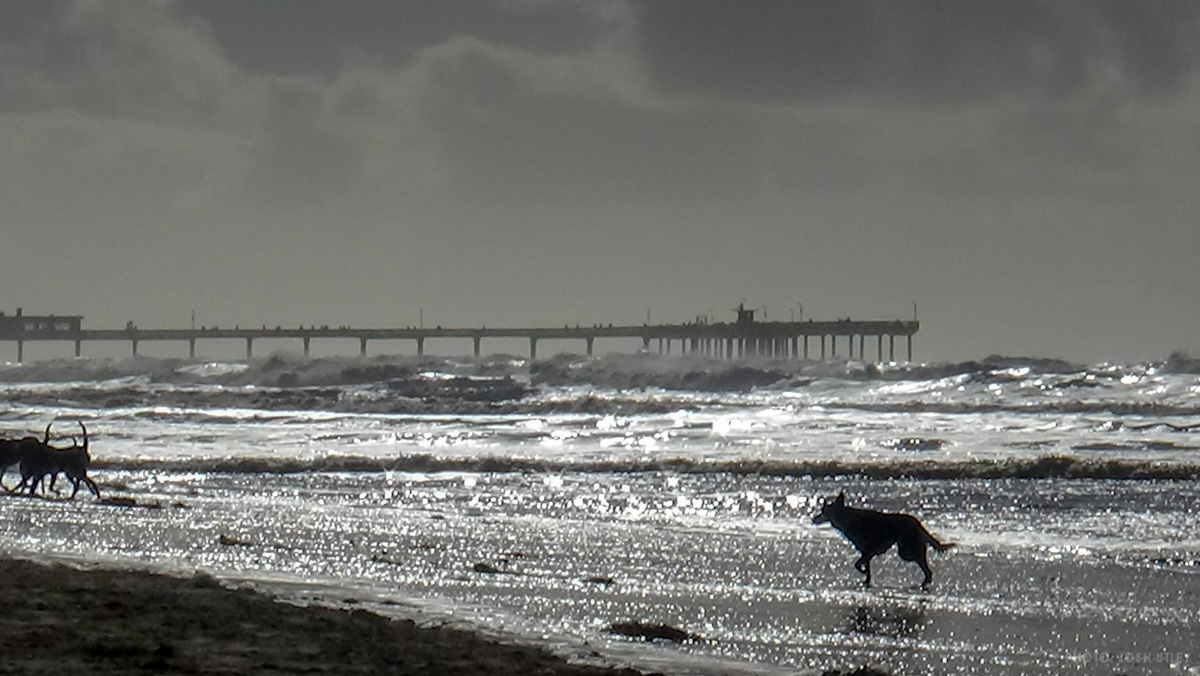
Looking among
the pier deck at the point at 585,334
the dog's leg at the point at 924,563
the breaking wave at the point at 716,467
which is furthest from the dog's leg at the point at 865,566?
the pier deck at the point at 585,334

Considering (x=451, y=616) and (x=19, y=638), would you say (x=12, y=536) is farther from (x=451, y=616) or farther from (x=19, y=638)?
(x=19, y=638)

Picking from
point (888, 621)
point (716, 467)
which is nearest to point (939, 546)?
point (888, 621)

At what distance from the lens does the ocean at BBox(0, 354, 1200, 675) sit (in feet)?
28.2

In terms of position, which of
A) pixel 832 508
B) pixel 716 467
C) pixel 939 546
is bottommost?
pixel 716 467

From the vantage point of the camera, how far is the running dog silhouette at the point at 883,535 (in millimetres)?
10898

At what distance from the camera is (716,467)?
23094 mm

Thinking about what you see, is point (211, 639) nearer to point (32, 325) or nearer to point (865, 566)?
point (865, 566)

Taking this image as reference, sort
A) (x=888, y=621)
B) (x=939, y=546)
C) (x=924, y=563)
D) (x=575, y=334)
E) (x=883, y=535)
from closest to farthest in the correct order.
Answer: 1. (x=888, y=621)
2. (x=924, y=563)
3. (x=883, y=535)
4. (x=939, y=546)
5. (x=575, y=334)

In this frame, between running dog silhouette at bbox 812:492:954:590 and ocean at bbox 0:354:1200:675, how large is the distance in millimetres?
216

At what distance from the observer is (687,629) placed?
8547 mm

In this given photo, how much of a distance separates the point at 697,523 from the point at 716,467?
819 centimetres

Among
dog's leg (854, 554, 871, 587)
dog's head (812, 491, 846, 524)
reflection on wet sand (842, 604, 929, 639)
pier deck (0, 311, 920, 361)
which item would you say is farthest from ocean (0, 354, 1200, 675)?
pier deck (0, 311, 920, 361)

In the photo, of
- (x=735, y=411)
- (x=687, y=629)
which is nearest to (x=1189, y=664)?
(x=687, y=629)

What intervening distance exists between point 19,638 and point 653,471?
16493 mm
